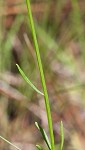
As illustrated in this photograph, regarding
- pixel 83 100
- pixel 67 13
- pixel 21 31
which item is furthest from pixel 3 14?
pixel 67 13

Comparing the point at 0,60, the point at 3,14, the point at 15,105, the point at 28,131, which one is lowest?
the point at 28,131

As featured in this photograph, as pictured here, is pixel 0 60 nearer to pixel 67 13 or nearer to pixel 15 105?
pixel 15 105

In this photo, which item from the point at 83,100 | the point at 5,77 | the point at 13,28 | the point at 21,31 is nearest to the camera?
the point at 5,77

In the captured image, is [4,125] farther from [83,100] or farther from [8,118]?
[83,100]

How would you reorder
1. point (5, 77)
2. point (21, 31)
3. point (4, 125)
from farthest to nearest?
point (21, 31) < point (5, 77) < point (4, 125)

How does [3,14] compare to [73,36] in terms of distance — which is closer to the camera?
[3,14]

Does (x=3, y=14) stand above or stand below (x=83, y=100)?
above
